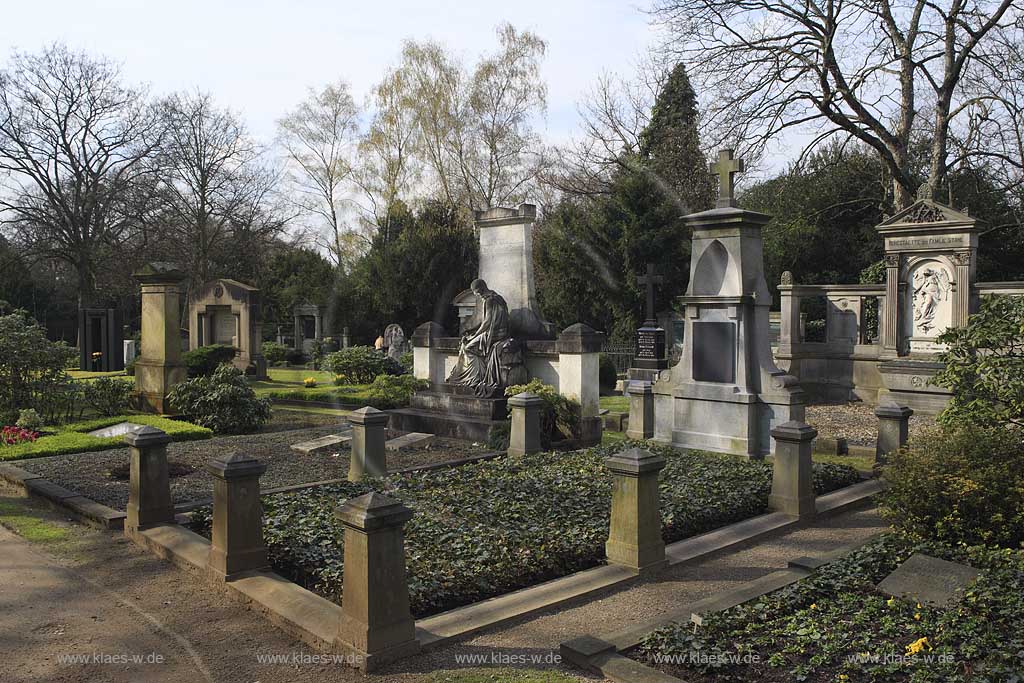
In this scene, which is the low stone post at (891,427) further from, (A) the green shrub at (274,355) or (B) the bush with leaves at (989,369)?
(A) the green shrub at (274,355)

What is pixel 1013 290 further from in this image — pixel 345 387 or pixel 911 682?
pixel 345 387

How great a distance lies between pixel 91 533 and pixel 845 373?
15.1 metres

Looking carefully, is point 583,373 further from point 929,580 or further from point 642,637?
point 642,637

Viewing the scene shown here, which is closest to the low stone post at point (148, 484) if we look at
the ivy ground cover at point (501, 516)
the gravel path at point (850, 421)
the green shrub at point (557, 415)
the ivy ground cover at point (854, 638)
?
the ivy ground cover at point (501, 516)

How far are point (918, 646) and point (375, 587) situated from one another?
3.11m

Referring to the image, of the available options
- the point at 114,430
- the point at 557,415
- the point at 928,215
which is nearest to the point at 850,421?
the point at 928,215

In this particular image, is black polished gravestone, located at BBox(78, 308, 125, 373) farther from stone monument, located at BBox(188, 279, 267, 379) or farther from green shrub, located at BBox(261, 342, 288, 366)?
green shrub, located at BBox(261, 342, 288, 366)

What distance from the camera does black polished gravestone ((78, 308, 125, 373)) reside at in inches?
1026

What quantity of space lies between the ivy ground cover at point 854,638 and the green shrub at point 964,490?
1.63 feet

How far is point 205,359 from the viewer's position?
2216cm

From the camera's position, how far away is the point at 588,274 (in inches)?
1074

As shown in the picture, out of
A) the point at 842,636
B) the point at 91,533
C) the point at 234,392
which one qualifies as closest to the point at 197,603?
the point at 91,533

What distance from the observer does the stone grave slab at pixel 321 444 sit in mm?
11680

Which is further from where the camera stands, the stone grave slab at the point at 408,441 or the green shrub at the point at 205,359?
the green shrub at the point at 205,359
